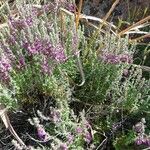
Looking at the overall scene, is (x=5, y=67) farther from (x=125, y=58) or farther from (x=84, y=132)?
(x=125, y=58)

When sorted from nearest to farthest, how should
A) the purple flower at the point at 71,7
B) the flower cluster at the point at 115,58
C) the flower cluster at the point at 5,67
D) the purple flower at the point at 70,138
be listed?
the purple flower at the point at 70,138, the flower cluster at the point at 5,67, the flower cluster at the point at 115,58, the purple flower at the point at 71,7

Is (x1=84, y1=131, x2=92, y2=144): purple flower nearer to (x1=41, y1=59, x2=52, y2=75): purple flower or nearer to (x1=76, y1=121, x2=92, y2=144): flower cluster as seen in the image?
(x1=76, y1=121, x2=92, y2=144): flower cluster

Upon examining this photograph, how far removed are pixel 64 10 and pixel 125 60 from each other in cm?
50

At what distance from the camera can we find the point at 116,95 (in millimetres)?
2379

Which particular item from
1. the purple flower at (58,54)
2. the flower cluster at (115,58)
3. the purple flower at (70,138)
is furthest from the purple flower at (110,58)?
the purple flower at (70,138)

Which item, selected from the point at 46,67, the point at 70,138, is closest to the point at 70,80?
the point at 46,67

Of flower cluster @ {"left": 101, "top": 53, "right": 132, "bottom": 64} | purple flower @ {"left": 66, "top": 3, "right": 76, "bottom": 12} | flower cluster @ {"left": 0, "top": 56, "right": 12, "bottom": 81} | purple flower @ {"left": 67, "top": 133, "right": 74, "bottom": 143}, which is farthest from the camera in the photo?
purple flower @ {"left": 66, "top": 3, "right": 76, "bottom": 12}

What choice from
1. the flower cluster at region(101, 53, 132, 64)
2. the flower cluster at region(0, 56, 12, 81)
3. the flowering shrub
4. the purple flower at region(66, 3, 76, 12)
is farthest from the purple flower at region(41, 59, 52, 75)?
the purple flower at region(66, 3, 76, 12)

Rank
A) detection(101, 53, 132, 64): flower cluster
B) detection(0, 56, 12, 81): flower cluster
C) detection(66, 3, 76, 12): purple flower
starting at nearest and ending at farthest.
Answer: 1. detection(0, 56, 12, 81): flower cluster
2. detection(101, 53, 132, 64): flower cluster
3. detection(66, 3, 76, 12): purple flower

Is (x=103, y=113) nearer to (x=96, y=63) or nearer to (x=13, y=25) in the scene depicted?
(x=96, y=63)

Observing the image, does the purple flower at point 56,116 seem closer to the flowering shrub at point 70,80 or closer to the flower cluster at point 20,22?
the flowering shrub at point 70,80

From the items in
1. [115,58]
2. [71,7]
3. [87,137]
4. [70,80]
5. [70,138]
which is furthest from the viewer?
[71,7]

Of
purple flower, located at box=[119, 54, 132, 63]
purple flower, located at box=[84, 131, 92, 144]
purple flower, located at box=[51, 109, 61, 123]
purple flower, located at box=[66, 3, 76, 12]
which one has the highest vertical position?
purple flower, located at box=[66, 3, 76, 12]

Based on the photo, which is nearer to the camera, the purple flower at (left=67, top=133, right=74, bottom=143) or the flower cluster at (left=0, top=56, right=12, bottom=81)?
the purple flower at (left=67, top=133, right=74, bottom=143)
